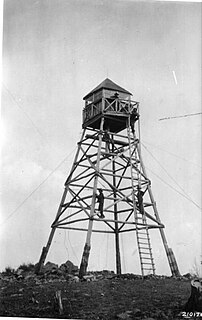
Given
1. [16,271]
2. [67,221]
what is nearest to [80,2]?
[67,221]

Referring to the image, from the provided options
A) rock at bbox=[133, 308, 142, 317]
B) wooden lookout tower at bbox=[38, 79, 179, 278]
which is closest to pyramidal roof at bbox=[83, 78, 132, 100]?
wooden lookout tower at bbox=[38, 79, 179, 278]

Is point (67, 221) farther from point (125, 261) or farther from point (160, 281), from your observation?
point (160, 281)

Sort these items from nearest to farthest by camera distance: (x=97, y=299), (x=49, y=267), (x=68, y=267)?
(x=97, y=299) → (x=68, y=267) → (x=49, y=267)

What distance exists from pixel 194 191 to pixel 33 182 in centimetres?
548

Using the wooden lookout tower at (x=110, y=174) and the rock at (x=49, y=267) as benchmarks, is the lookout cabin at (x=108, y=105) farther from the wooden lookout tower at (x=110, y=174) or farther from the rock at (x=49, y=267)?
the rock at (x=49, y=267)

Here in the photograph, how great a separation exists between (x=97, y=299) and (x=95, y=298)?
0.24 ft

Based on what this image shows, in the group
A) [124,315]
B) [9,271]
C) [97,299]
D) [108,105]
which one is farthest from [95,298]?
[108,105]

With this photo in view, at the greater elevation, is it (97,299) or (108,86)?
(108,86)

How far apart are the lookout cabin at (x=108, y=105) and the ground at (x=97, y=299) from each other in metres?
6.99

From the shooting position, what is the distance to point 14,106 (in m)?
13.2

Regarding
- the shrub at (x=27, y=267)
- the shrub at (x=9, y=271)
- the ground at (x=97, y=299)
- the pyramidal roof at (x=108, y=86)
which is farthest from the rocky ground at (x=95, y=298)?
the pyramidal roof at (x=108, y=86)

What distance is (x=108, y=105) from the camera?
1705cm

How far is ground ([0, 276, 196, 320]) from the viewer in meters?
A: 10.0

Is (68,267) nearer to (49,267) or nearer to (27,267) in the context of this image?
(49,267)
